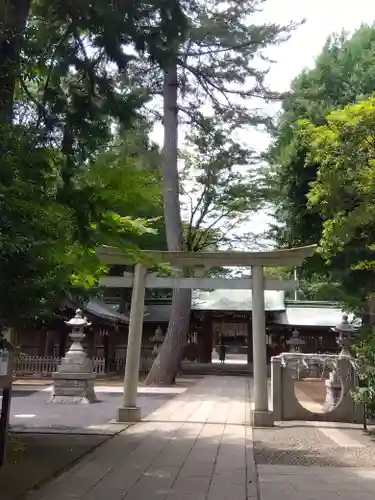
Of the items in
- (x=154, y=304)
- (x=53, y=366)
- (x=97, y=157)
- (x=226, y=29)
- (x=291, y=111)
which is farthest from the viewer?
(x=154, y=304)

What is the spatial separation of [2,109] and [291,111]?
17.8 meters

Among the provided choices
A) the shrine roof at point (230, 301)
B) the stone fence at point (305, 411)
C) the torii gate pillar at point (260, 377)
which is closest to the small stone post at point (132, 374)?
the torii gate pillar at point (260, 377)

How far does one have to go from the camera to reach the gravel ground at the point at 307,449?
7.19 metres

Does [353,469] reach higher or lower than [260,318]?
lower

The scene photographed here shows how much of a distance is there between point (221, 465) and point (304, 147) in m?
14.3

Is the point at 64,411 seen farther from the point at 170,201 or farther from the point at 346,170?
the point at 170,201

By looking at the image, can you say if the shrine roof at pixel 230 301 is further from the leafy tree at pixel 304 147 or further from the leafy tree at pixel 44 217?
the leafy tree at pixel 44 217

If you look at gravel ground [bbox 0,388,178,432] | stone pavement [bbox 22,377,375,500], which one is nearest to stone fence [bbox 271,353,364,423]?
stone pavement [bbox 22,377,375,500]

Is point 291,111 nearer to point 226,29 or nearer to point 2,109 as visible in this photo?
point 226,29

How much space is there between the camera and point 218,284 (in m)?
11.0

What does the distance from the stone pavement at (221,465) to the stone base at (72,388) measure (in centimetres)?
392

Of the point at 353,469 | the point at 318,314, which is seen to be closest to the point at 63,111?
the point at 353,469

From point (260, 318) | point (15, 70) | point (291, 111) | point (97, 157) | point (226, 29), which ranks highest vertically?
point (226, 29)

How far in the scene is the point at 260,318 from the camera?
34.5 feet
